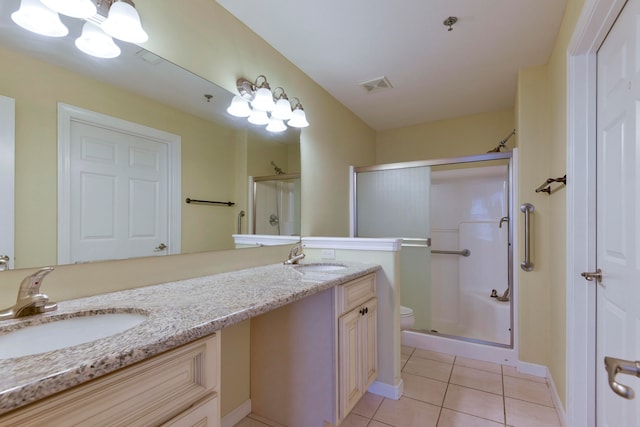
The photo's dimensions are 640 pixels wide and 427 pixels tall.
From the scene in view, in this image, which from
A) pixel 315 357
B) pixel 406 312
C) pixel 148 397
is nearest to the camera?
pixel 148 397

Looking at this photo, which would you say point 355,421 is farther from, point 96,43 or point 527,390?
point 96,43

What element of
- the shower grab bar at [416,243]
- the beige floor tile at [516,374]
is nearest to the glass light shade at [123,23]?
the shower grab bar at [416,243]

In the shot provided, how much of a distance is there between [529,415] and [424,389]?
1.87 feet

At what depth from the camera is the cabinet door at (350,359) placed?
1.41 meters

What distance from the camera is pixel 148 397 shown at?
0.66 m

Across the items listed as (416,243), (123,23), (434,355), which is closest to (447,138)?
(416,243)

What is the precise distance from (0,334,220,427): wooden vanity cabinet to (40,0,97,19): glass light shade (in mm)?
1206

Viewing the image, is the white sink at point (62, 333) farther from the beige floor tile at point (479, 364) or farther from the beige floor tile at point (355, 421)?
the beige floor tile at point (479, 364)

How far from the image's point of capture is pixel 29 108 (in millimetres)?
927

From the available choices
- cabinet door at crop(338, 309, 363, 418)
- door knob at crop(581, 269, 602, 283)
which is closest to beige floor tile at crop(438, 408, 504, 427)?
cabinet door at crop(338, 309, 363, 418)

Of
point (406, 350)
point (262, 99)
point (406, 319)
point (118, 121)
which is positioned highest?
point (262, 99)

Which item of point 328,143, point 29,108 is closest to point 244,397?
point 29,108

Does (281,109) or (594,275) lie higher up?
(281,109)

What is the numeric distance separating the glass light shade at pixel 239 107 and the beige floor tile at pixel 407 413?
1.91m
